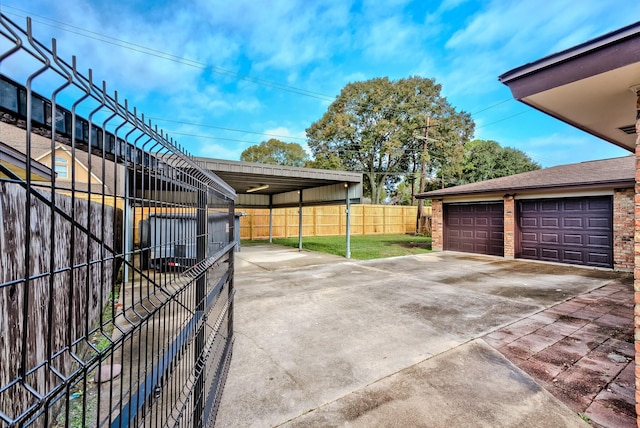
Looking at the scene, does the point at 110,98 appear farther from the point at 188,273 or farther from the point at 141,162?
the point at 188,273

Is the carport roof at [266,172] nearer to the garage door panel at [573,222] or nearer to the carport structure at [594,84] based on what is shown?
the carport structure at [594,84]

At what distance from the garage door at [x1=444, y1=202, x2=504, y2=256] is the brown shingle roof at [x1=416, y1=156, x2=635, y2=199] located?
773mm

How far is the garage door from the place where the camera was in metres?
11.0

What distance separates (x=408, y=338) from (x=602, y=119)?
11.1ft

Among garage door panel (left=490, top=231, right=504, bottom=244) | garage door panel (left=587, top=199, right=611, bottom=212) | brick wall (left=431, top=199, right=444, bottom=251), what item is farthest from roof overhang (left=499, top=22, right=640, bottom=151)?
brick wall (left=431, top=199, right=444, bottom=251)

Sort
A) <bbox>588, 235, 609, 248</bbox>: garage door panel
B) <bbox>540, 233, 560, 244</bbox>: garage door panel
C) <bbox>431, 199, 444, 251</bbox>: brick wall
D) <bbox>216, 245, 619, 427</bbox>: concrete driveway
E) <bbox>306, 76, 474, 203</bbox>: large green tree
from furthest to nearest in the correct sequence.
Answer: <bbox>306, 76, 474, 203</bbox>: large green tree → <bbox>431, 199, 444, 251</bbox>: brick wall → <bbox>540, 233, 560, 244</bbox>: garage door panel → <bbox>588, 235, 609, 248</bbox>: garage door panel → <bbox>216, 245, 619, 427</bbox>: concrete driveway

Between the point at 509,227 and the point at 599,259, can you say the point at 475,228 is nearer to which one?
the point at 509,227

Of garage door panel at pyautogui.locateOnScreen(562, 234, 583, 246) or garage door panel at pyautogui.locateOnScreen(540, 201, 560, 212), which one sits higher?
garage door panel at pyautogui.locateOnScreen(540, 201, 560, 212)

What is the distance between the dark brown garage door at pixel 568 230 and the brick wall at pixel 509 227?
0.93 feet

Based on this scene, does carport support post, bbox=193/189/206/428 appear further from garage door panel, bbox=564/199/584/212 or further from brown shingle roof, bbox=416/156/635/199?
garage door panel, bbox=564/199/584/212

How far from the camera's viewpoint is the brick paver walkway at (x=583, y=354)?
8.30ft

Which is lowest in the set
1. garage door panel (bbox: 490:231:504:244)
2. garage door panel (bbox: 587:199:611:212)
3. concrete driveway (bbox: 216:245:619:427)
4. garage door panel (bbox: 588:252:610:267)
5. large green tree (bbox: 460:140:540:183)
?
concrete driveway (bbox: 216:245:619:427)

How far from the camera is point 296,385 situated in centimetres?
278

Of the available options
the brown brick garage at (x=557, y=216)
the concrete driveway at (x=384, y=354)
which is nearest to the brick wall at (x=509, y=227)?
the brown brick garage at (x=557, y=216)
